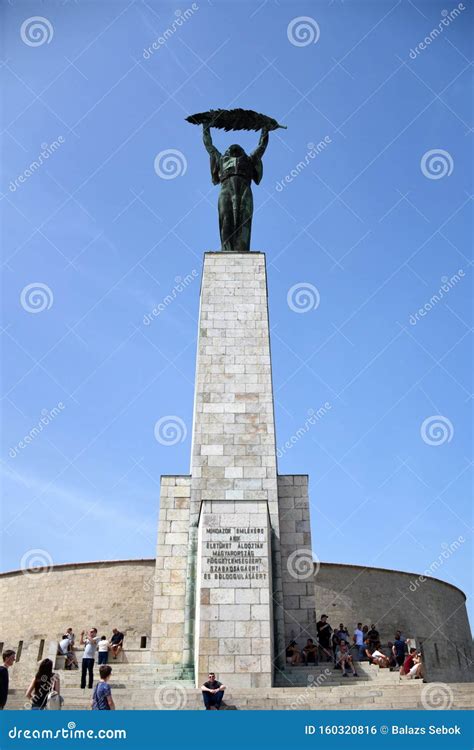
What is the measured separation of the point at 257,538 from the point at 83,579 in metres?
11.1

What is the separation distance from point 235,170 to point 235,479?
30.5ft

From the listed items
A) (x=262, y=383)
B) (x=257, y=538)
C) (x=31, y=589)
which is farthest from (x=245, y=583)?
(x=31, y=589)

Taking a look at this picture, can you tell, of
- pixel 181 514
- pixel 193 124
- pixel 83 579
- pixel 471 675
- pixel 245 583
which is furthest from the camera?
pixel 471 675

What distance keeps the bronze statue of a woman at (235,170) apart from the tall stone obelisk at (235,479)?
942 mm

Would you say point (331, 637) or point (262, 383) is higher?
point (262, 383)

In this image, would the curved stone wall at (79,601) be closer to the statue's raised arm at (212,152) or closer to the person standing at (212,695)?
the person standing at (212,695)

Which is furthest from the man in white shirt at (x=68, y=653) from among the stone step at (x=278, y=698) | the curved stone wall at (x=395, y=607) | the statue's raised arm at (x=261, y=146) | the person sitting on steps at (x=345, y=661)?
the statue's raised arm at (x=261, y=146)

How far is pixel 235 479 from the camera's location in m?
14.0

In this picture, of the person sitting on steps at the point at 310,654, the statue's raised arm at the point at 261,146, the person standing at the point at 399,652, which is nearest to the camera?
the person sitting on steps at the point at 310,654

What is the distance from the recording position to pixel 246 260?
17.3 meters

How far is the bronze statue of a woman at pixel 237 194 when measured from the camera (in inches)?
703

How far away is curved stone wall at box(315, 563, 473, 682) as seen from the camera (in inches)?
802

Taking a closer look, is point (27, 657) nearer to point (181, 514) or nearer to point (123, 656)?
point (123, 656)

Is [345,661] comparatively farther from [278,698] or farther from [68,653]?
[68,653]
